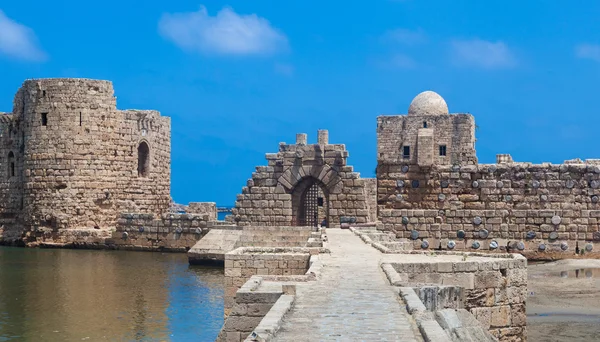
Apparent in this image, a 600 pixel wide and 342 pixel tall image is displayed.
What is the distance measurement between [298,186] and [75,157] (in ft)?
28.8

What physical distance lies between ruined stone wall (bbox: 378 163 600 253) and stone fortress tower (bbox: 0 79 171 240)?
11310mm

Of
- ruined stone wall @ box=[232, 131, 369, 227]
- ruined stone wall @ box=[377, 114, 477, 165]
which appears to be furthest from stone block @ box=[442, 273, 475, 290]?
ruined stone wall @ box=[377, 114, 477, 165]

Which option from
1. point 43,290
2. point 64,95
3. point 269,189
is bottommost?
point 43,290

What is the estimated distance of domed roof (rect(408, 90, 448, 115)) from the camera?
4113 centimetres

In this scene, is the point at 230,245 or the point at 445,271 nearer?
the point at 445,271

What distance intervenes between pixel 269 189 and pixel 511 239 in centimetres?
583

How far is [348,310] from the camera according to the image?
24.4 feet

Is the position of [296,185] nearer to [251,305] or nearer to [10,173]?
[10,173]

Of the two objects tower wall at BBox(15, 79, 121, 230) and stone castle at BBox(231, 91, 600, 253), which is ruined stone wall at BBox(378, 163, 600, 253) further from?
tower wall at BBox(15, 79, 121, 230)

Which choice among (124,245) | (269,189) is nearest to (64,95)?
(124,245)

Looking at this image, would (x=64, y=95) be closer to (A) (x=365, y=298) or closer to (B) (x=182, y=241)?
(B) (x=182, y=241)

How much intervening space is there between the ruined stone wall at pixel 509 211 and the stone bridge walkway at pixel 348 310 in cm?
852

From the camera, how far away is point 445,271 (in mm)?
10281

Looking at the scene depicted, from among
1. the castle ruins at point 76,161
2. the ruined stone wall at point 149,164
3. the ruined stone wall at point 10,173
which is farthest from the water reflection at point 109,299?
the ruined stone wall at point 10,173
